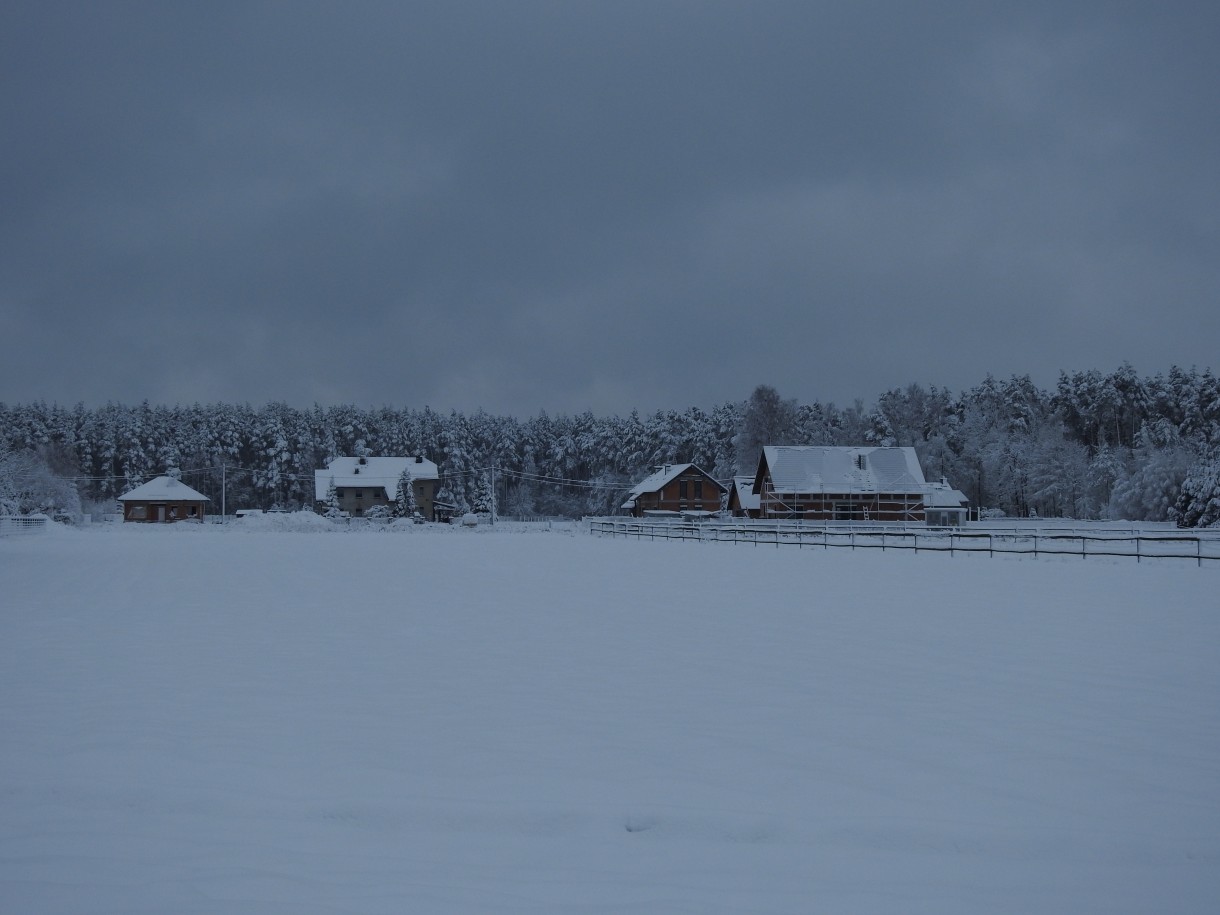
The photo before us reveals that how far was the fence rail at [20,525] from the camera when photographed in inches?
1866

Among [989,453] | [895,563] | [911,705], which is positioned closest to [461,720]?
[911,705]

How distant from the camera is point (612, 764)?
6281 mm

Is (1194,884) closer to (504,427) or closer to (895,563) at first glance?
(895,563)

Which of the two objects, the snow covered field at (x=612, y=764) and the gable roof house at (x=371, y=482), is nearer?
the snow covered field at (x=612, y=764)

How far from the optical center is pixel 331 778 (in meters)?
6.00

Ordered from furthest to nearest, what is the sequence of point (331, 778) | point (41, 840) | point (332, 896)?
point (331, 778)
point (41, 840)
point (332, 896)

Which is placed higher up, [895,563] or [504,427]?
[504,427]

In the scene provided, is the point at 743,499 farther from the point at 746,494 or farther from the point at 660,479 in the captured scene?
the point at 660,479

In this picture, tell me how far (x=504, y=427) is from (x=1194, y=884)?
4530 inches

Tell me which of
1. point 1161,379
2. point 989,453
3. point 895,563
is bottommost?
point 895,563

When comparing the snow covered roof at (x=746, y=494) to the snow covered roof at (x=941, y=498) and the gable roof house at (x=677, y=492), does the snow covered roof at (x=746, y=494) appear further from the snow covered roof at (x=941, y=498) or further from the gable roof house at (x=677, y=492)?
the snow covered roof at (x=941, y=498)

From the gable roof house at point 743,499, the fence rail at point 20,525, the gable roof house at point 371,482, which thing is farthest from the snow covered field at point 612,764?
the gable roof house at point 371,482

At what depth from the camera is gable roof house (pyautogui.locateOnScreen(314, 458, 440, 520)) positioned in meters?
→ 94.4

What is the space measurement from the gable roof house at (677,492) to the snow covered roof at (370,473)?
95.6 feet
